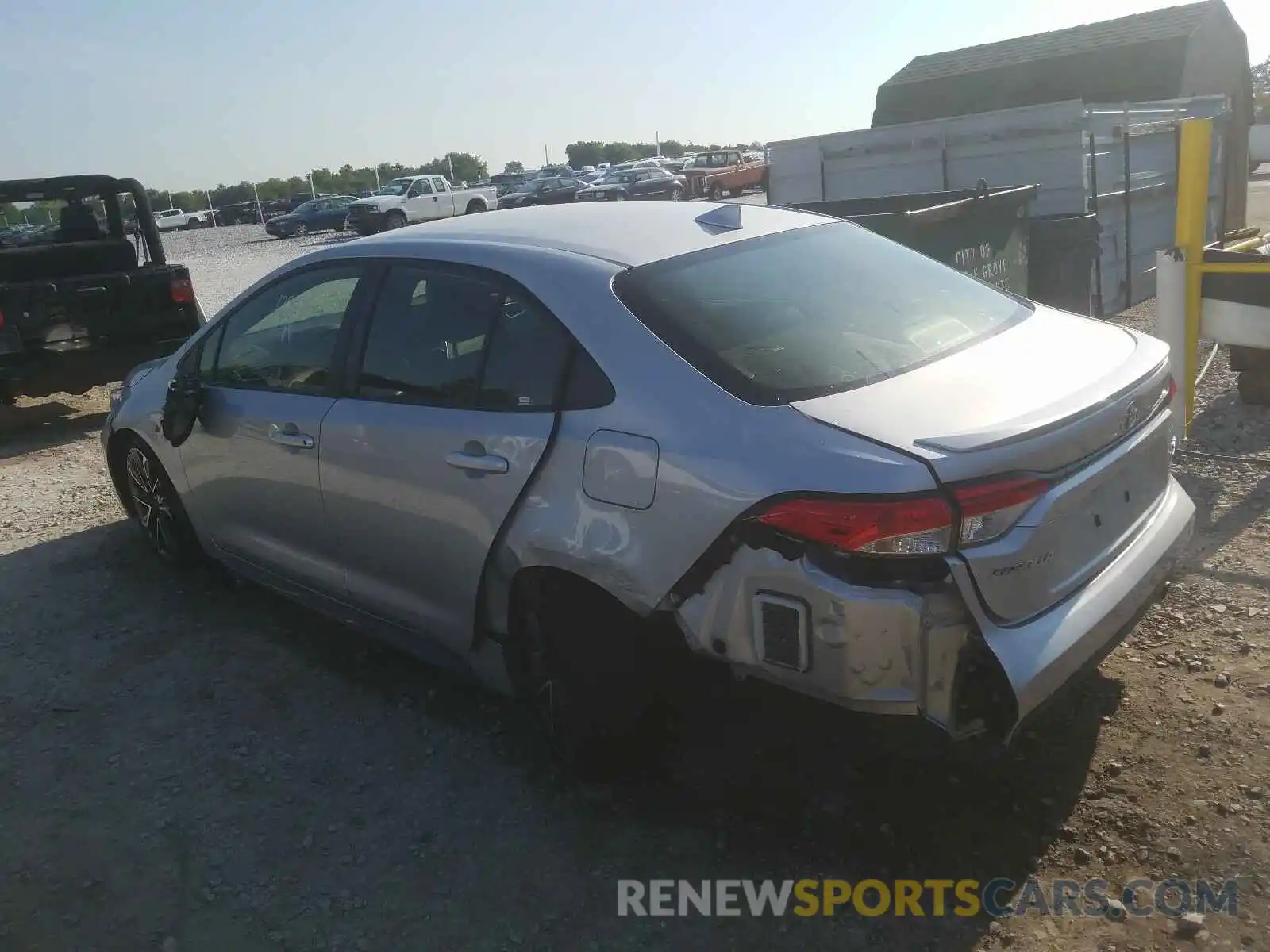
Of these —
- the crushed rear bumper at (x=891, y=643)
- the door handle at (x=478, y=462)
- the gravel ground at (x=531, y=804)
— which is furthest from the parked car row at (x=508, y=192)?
the crushed rear bumper at (x=891, y=643)

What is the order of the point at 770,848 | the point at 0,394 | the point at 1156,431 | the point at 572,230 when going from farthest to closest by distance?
the point at 0,394 < the point at 572,230 < the point at 1156,431 < the point at 770,848

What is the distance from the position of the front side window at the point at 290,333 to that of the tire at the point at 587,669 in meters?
1.34

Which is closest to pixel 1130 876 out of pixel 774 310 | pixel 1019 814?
pixel 1019 814

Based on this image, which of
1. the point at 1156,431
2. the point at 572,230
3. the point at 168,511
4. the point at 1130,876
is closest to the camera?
the point at 1130,876

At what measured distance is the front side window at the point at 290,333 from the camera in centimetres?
388

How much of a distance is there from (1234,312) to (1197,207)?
566mm

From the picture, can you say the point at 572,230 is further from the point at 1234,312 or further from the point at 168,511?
the point at 1234,312

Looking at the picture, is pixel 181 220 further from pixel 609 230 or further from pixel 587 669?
pixel 587 669

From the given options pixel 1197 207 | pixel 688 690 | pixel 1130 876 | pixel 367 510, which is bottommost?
pixel 1130 876

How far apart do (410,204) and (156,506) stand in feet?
99.5

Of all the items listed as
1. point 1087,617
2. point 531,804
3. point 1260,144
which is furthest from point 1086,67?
point 531,804

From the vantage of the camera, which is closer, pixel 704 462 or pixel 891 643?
pixel 891 643

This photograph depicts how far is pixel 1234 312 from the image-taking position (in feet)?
17.1

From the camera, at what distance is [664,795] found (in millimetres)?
3197
